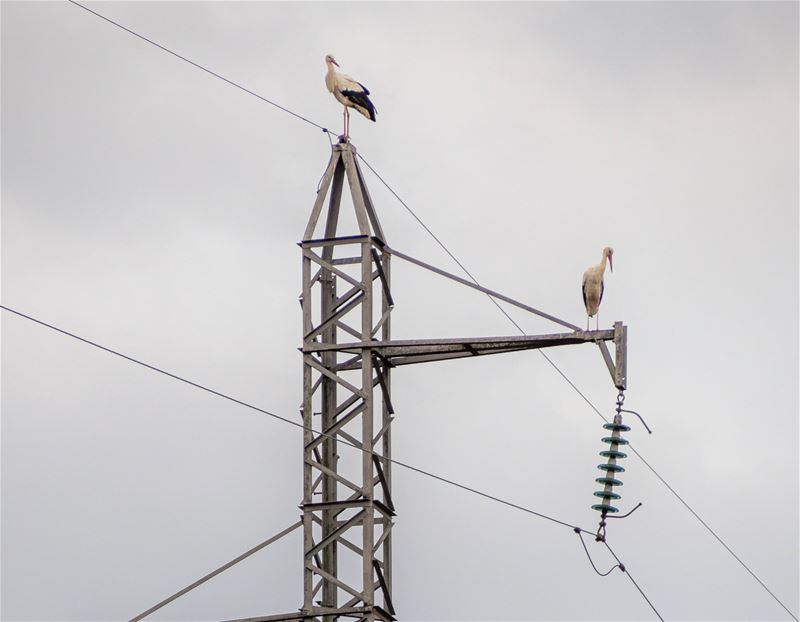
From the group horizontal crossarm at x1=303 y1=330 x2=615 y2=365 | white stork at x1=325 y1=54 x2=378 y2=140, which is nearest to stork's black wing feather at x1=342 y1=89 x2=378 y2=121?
white stork at x1=325 y1=54 x2=378 y2=140

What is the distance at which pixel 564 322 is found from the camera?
2956 centimetres

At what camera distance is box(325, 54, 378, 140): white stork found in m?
32.0

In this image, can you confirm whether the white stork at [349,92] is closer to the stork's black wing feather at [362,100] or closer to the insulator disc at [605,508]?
the stork's black wing feather at [362,100]

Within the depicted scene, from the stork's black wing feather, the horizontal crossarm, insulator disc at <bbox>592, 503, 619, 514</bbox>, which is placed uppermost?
the stork's black wing feather

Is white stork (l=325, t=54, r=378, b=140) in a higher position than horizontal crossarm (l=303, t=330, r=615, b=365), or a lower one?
higher

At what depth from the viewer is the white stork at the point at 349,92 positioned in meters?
32.0

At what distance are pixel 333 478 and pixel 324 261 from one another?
2913 millimetres

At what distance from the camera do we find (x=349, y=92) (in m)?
32.1

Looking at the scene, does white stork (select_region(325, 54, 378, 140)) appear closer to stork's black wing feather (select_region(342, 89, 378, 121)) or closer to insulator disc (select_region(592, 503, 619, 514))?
stork's black wing feather (select_region(342, 89, 378, 121))

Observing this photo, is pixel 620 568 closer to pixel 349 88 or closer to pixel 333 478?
pixel 333 478

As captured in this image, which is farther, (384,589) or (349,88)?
(349,88)

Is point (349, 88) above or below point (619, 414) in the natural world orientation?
above

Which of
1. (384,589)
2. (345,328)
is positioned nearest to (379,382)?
(345,328)

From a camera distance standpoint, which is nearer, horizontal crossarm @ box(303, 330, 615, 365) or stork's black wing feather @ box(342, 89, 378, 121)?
horizontal crossarm @ box(303, 330, 615, 365)
